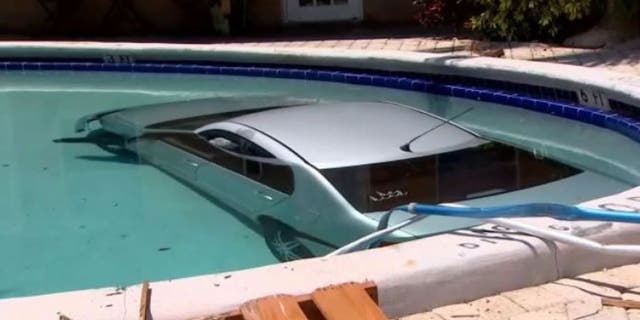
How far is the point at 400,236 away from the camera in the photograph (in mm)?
4832

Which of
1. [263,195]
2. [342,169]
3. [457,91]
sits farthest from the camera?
[457,91]

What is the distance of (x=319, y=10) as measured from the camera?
1702cm

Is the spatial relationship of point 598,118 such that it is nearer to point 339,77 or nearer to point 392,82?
point 392,82

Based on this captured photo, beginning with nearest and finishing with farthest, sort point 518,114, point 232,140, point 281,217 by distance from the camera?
point 281,217, point 232,140, point 518,114

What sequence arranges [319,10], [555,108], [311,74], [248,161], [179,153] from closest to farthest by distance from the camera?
[248,161]
[179,153]
[555,108]
[311,74]
[319,10]

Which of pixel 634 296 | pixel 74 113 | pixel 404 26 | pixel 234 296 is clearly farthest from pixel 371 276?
pixel 404 26

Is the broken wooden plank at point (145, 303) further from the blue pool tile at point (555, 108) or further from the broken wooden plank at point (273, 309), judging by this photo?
the blue pool tile at point (555, 108)

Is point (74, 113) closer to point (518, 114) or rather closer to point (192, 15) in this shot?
point (518, 114)

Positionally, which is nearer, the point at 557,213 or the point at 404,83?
the point at 557,213

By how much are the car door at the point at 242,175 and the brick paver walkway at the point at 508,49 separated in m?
4.87

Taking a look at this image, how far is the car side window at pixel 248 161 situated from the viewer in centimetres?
596

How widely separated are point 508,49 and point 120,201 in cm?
634

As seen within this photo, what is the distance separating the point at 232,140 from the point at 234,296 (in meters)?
3.30

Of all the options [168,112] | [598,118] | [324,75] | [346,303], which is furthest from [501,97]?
[346,303]
